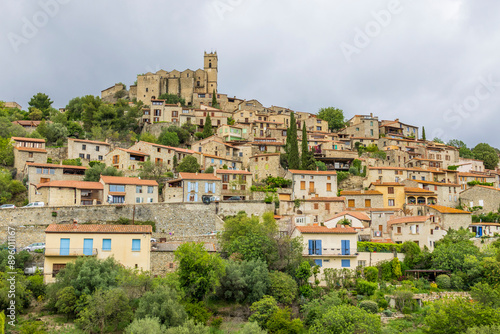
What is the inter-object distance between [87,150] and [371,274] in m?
43.6

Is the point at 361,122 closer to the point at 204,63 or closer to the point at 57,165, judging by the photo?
the point at 204,63

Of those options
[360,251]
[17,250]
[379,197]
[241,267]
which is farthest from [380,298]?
[17,250]

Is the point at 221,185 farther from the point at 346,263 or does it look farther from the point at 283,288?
the point at 283,288

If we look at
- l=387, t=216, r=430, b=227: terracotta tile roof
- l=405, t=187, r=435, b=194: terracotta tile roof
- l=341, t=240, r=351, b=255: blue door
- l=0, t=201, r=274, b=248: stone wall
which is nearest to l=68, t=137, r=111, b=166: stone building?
l=0, t=201, r=274, b=248: stone wall

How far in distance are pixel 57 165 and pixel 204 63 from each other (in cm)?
6301

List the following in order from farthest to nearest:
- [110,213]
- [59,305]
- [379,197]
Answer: [379,197], [110,213], [59,305]

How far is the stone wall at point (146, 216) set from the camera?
148ft

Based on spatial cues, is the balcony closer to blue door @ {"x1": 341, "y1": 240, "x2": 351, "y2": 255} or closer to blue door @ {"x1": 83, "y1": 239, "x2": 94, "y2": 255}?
blue door @ {"x1": 83, "y1": 239, "x2": 94, "y2": 255}

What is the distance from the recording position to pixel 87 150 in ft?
226

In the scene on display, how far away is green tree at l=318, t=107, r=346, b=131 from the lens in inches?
3964

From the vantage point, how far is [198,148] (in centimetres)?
7381

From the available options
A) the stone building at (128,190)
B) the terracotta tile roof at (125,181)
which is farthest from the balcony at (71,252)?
the terracotta tile roof at (125,181)

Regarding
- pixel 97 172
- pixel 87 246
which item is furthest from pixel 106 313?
pixel 97 172

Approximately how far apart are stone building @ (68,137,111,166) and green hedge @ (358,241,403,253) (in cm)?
3981
